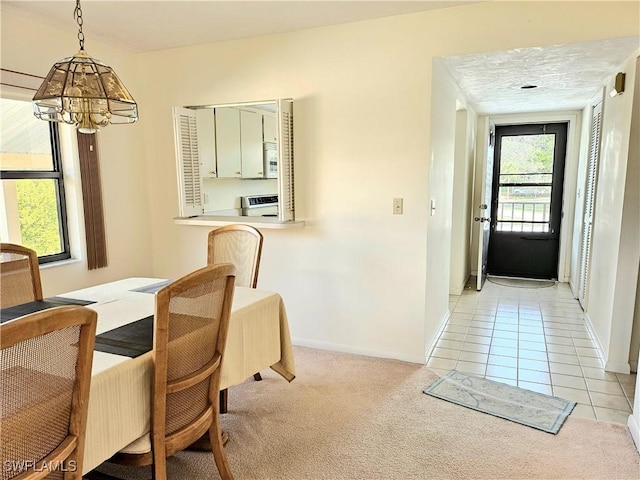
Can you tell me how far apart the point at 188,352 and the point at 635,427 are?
7.48 ft

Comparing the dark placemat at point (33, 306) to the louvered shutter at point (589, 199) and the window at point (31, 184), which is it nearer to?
the window at point (31, 184)

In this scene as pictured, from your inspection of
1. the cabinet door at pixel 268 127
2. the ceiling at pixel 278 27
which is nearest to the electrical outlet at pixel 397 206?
the ceiling at pixel 278 27

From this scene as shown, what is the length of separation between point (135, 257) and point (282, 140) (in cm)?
179

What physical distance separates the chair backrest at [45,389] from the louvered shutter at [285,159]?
2.27 m

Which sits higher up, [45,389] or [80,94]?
[80,94]

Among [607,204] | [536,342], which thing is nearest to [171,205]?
[536,342]

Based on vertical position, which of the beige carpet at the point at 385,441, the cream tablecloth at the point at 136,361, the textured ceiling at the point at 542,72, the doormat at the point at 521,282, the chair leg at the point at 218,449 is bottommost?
the beige carpet at the point at 385,441

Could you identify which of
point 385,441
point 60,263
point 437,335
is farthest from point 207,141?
point 385,441

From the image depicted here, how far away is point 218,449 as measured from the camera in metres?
1.85

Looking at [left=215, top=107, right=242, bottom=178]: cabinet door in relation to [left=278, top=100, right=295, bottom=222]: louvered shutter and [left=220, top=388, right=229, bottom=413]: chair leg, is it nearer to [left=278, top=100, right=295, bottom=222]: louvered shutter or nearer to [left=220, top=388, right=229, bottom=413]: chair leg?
[left=278, top=100, right=295, bottom=222]: louvered shutter

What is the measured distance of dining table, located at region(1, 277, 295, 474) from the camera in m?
1.40

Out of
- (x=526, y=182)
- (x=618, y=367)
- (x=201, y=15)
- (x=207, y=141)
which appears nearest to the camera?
(x=201, y=15)

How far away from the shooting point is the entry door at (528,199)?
5.76 meters

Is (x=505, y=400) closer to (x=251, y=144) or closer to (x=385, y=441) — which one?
(x=385, y=441)
